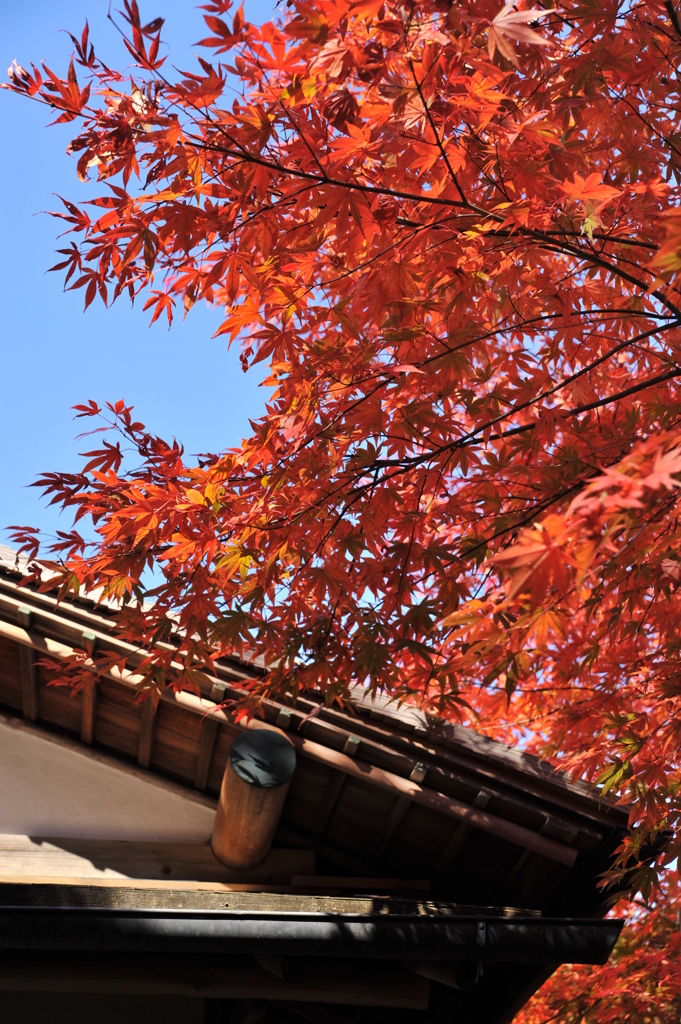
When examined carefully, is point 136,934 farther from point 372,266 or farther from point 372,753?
point 372,266

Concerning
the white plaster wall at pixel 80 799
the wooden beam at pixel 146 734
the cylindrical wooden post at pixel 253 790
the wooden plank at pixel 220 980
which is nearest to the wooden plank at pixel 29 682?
the white plaster wall at pixel 80 799

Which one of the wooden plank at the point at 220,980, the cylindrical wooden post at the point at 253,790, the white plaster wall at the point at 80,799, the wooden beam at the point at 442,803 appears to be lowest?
the wooden plank at the point at 220,980

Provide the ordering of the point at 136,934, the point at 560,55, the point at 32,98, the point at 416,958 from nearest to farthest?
the point at 32,98, the point at 136,934, the point at 416,958, the point at 560,55

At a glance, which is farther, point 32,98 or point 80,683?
point 80,683

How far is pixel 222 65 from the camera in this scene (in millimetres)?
2729

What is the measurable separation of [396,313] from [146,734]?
310 centimetres

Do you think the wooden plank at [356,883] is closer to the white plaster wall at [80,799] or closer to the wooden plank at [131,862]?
the wooden plank at [131,862]

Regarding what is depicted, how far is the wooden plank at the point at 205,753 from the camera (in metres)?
4.66

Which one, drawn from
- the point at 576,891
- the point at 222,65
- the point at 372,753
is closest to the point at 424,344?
the point at 222,65

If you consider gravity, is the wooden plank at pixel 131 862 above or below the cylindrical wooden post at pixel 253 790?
below

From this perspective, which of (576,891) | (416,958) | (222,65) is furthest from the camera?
(576,891)

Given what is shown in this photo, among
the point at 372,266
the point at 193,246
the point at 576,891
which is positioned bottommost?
the point at 576,891

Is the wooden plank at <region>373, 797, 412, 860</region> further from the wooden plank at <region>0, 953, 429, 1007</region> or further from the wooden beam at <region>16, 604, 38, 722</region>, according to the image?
the wooden beam at <region>16, 604, 38, 722</region>

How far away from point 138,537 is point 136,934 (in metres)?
1.74
